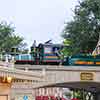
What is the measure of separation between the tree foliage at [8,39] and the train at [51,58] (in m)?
19.6

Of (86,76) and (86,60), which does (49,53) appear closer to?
(86,60)

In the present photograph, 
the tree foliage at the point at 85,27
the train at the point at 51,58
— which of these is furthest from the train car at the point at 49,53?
the tree foliage at the point at 85,27

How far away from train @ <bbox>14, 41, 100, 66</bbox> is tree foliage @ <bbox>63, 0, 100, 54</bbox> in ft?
34.1

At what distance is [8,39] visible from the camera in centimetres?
4984

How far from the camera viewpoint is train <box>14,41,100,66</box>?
24406mm

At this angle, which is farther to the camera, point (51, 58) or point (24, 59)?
point (51, 58)

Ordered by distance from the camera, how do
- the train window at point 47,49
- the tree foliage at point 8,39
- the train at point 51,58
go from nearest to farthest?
the train at point 51,58, the train window at point 47,49, the tree foliage at point 8,39

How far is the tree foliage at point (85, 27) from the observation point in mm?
39500

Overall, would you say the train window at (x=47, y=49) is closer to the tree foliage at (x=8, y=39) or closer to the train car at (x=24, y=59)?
the train car at (x=24, y=59)

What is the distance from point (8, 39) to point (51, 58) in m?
24.3

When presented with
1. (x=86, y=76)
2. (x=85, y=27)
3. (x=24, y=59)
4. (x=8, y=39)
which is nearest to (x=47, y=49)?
(x=24, y=59)

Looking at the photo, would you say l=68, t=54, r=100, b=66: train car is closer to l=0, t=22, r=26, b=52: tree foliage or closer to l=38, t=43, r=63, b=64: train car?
l=38, t=43, r=63, b=64: train car

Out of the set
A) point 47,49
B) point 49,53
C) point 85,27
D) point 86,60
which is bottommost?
point 86,60

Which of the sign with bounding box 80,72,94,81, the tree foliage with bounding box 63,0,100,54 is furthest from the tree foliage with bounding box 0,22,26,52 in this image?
the sign with bounding box 80,72,94,81
